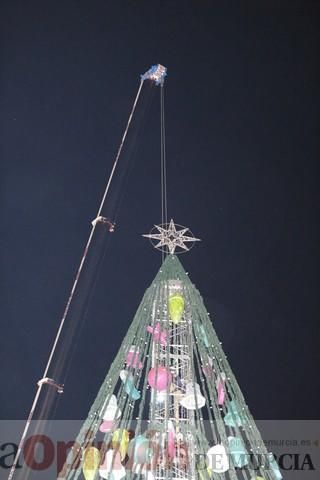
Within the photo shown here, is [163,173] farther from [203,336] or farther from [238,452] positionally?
[238,452]

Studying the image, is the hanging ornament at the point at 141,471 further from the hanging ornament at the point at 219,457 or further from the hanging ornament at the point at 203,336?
the hanging ornament at the point at 203,336

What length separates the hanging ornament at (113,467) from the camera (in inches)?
126

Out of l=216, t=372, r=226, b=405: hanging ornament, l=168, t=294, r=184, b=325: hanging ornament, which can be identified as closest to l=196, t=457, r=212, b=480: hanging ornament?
l=216, t=372, r=226, b=405: hanging ornament

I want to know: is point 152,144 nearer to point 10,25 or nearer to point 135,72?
point 135,72

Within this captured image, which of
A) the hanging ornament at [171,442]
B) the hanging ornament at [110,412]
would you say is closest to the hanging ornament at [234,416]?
the hanging ornament at [171,442]

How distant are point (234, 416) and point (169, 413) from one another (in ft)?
1.37

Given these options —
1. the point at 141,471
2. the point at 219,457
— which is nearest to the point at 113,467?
the point at 141,471

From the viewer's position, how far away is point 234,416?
351 cm

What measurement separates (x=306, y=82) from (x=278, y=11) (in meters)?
0.74

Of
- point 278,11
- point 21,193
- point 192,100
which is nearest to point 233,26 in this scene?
point 278,11

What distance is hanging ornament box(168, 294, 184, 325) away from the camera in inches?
147

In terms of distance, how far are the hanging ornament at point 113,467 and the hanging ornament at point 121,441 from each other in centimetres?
5

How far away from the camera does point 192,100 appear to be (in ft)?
18.7

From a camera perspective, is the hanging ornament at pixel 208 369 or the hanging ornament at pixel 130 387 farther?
the hanging ornament at pixel 208 369
